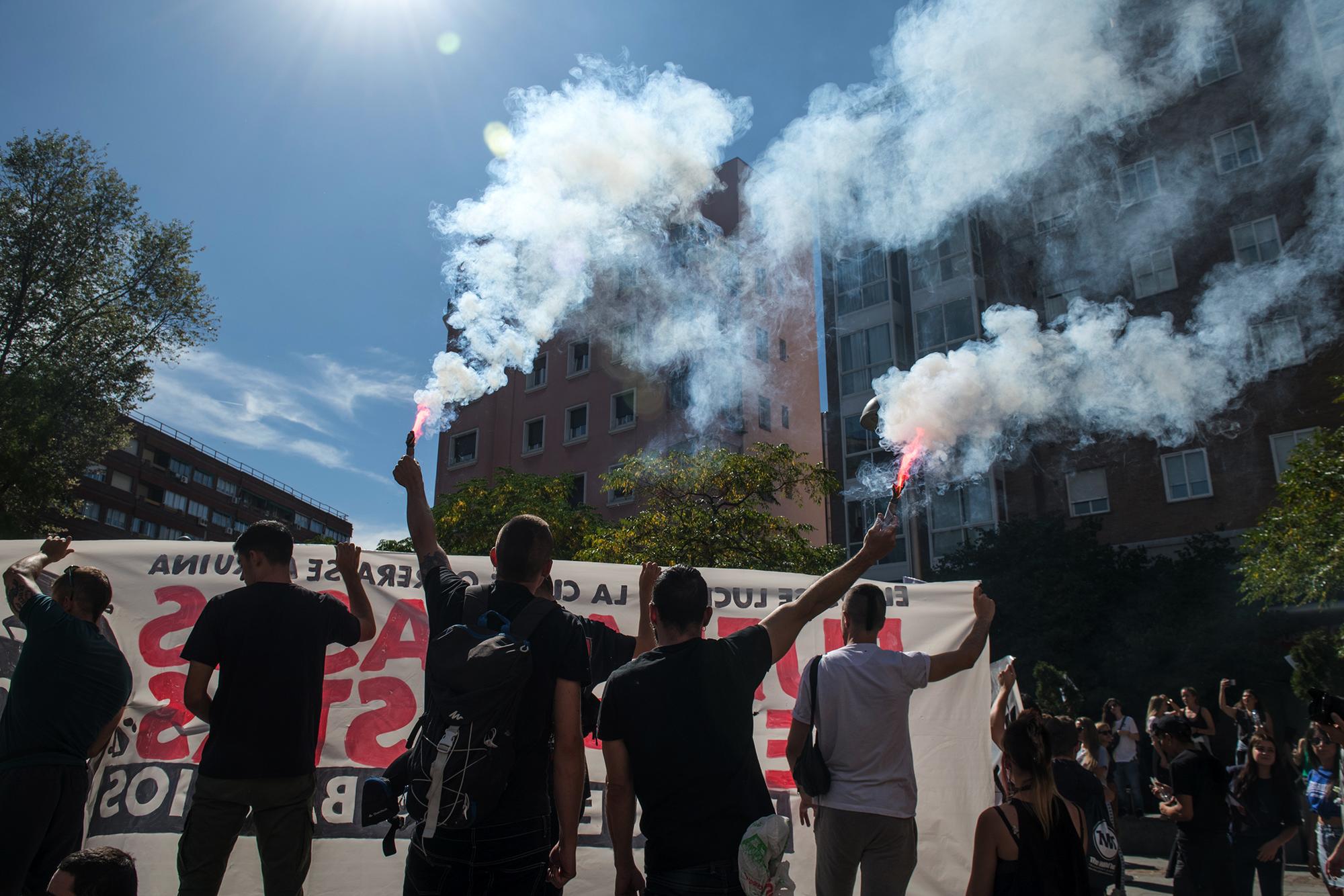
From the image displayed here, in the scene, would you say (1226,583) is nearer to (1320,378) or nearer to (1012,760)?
(1320,378)

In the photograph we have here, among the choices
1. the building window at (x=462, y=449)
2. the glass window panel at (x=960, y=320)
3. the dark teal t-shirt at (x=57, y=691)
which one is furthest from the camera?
Answer: the building window at (x=462, y=449)

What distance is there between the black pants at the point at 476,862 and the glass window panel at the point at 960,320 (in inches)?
1017

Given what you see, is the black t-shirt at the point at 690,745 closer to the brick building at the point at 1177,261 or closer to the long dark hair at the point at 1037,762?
the long dark hair at the point at 1037,762

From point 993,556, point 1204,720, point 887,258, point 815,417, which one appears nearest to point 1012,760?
point 1204,720

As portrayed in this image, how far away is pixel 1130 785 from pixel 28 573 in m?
12.6

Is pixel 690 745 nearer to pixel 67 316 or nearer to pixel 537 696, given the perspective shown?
pixel 537 696

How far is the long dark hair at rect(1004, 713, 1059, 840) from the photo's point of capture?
3.33 m

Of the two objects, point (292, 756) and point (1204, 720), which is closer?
point (292, 756)

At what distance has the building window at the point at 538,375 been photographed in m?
31.2

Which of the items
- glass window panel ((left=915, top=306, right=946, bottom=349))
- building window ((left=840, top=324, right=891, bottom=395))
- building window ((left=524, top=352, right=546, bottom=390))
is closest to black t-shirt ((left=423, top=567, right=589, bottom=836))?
glass window panel ((left=915, top=306, right=946, bottom=349))

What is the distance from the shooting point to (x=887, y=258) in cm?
2988

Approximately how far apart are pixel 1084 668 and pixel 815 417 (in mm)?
10757

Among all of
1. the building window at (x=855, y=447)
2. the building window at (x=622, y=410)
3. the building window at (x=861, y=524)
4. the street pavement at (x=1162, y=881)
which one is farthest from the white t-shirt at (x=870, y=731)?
the building window at (x=622, y=410)

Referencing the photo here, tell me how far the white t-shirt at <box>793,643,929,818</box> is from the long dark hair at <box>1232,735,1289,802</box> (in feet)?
11.2
